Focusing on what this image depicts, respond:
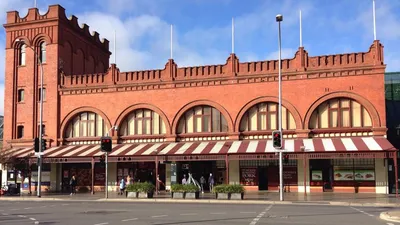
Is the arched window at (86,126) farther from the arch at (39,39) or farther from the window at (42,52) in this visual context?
the arch at (39,39)

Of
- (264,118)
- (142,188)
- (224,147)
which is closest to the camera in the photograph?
(142,188)

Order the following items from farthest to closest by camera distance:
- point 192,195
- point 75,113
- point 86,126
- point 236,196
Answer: point 75,113, point 86,126, point 192,195, point 236,196

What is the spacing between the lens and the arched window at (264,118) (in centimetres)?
3675

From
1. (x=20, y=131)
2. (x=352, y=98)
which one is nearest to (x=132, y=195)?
(x=20, y=131)

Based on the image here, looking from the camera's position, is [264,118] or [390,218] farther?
[264,118]

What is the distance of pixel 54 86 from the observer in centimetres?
4284

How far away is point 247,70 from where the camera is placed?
125 ft

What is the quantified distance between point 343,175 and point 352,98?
5747 mm

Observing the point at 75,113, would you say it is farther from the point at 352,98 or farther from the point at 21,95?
the point at 352,98

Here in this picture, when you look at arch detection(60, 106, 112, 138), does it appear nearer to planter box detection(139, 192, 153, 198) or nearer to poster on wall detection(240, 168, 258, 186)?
planter box detection(139, 192, 153, 198)

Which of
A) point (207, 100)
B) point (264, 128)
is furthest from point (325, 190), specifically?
point (207, 100)

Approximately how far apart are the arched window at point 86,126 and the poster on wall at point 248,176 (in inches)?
495

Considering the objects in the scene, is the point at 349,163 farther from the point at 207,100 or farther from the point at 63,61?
the point at 63,61

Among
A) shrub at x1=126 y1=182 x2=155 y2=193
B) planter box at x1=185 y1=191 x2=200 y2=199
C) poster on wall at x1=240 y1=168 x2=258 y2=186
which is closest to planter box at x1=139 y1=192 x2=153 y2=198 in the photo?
shrub at x1=126 y1=182 x2=155 y2=193
